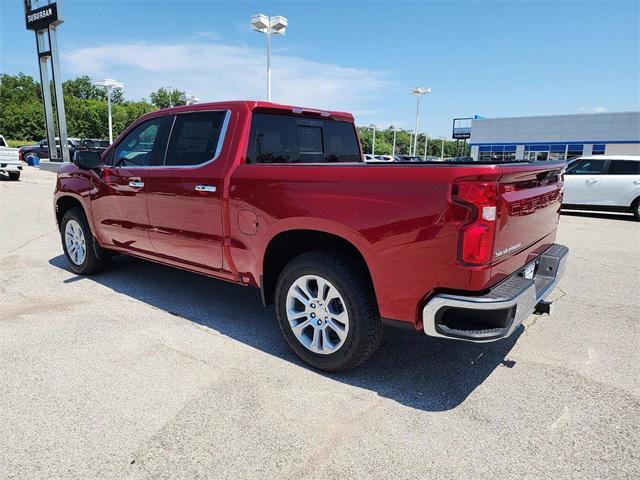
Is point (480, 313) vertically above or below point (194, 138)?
below

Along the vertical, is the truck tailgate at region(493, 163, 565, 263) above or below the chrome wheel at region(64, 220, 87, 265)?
above

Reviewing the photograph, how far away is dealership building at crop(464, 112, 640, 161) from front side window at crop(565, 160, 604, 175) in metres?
26.1

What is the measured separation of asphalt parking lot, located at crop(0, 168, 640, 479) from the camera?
2338 millimetres

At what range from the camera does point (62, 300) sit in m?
4.73

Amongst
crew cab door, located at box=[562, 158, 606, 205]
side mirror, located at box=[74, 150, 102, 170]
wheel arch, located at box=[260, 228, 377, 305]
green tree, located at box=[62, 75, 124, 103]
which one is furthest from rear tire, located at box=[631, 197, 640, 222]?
green tree, located at box=[62, 75, 124, 103]

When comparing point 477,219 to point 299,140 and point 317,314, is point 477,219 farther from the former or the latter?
point 299,140

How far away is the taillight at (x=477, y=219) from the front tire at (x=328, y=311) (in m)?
0.76

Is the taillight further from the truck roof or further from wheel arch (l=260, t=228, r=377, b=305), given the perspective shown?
the truck roof

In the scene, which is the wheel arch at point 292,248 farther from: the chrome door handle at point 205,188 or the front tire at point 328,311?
the chrome door handle at point 205,188

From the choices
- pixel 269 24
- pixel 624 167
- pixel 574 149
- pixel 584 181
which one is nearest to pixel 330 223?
pixel 584 181

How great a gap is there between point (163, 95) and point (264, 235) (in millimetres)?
103358

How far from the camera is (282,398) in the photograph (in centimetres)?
292

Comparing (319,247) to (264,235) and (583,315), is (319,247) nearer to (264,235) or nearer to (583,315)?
(264,235)

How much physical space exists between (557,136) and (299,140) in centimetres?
4370
